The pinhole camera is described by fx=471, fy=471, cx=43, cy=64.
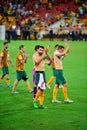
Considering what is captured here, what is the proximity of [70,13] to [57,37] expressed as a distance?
3.58m

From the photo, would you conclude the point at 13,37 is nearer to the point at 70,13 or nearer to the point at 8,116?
the point at 70,13

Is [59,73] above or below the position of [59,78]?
above

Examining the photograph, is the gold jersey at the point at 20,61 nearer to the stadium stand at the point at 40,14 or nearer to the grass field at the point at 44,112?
the grass field at the point at 44,112

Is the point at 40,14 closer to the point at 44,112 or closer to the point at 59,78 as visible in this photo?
the point at 59,78

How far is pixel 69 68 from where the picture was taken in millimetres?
23500

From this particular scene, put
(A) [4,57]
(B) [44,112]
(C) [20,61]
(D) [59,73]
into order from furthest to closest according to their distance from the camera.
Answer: (A) [4,57]
(C) [20,61]
(D) [59,73]
(B) [44,112]

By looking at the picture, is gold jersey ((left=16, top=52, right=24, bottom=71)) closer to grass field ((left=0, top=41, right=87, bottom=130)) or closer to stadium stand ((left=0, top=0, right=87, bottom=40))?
grass field ((left=0, top=41, right=87, bottom=130))

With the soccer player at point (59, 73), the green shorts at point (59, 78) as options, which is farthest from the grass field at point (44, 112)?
the green shorts at point (59, 78)

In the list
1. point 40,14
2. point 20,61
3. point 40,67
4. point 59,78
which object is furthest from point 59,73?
point 40,14

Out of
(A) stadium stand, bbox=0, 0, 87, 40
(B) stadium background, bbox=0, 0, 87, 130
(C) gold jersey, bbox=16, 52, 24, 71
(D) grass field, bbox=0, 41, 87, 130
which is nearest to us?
(D) grass field, bbox=0, 41, 87, 130

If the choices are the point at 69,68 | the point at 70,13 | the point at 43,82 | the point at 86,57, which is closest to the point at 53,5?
the point at 70,13

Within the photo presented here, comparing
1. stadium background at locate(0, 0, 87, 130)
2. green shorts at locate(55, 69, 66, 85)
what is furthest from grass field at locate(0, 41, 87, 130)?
green shorts at locate(55, 69, 66, 85)

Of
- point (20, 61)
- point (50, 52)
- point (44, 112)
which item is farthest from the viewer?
point (50, 52)

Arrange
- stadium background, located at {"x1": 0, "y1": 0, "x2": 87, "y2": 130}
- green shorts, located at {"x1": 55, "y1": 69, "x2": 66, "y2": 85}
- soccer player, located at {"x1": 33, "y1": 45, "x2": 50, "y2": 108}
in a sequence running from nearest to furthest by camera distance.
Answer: stadium background, located at {"x1": 0, "y1": 0, "x2": 87, "y2": 130}, soccer player, located at {"x1": 33, "y1": 45, "x2": 50, "y2": 108}, green shorts, located at {"x1": 55, "y1": 69, "x2": 66, "y2": 85}
